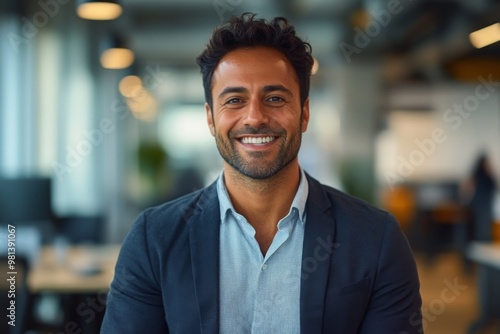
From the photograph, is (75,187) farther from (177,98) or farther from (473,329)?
(473,329)

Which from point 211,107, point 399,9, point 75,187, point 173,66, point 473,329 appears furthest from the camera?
point 173,66

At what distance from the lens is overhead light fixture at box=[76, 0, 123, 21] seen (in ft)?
13.8

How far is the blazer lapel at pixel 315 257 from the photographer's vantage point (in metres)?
1.68

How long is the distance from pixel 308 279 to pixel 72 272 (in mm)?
3032

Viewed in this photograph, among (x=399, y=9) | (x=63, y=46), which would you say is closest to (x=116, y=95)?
(x=63, y=46)

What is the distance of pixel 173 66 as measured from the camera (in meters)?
12.8

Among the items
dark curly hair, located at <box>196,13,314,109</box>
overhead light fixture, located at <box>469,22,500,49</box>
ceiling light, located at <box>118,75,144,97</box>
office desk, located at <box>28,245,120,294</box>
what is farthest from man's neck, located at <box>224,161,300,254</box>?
ceiling light, located at <box>118,75,144,97</box>

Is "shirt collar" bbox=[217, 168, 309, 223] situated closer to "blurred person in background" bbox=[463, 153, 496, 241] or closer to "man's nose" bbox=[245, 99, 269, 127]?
"man's nose" bbox=[245, 99, 269, 127]

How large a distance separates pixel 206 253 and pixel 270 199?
225mm

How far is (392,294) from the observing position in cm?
172

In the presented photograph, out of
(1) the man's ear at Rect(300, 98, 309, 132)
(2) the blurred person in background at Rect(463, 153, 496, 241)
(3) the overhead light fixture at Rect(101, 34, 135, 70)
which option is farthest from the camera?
(2) the blurred person in background at Rect(463, 153, 496, 241)

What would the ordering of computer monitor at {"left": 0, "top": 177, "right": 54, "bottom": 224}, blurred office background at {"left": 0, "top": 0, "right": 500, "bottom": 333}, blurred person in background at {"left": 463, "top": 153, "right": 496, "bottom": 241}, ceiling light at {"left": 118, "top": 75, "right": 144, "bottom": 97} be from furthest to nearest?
1. ceiling light at {"left": 118, "top": 75, "right": 144, "bottom": 97}
2. blurred person in background at {"left": 463, "top": 153, "right": 496, "bottom": 241}
3. blurred office background at {"left": 0, "top": 0, "right": 500, "bottom": 333}
4. computer monitor at {"left": 0, "top": 177, "right": 54, "bottom": 224}

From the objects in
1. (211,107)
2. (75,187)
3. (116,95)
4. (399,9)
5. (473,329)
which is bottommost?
(473,329)

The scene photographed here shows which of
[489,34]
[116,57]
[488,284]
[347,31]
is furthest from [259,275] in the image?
[347,31]
